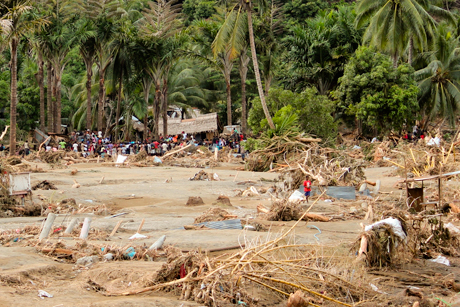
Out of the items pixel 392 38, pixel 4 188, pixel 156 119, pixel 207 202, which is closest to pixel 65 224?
pixel 4 188

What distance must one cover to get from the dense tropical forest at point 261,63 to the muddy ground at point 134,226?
24.5 ft

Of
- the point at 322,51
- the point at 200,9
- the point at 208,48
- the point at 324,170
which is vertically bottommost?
the point at 324,170

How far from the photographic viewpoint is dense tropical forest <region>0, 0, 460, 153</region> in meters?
29.5

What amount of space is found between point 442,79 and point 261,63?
41.2 feet

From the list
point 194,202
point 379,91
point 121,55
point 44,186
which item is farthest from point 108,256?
point 121,55

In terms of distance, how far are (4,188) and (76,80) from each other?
36.8 metres

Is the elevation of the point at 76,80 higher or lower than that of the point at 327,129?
higher

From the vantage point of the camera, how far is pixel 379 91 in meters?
30.1

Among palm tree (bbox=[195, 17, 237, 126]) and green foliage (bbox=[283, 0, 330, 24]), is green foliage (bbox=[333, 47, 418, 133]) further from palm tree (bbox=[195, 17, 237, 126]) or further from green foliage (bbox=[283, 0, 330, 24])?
green foliage (bbox=[283, 0, 330, 24])

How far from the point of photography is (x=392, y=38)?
98.8 ft

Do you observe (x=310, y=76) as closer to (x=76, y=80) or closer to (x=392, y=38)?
(x=392, y=38)

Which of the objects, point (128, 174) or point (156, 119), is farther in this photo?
point (156, 119)

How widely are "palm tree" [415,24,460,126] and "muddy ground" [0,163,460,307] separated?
535 inches

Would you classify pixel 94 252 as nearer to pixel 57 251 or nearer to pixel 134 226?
pixel 57 251
